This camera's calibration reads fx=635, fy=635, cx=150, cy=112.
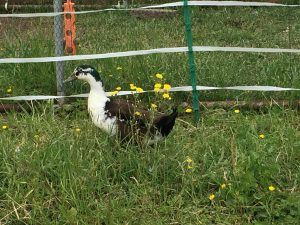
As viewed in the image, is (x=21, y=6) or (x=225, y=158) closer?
(x=225, y=158)

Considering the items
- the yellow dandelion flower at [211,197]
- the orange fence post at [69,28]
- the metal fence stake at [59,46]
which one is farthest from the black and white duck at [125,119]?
the orange fence post at [69,28]

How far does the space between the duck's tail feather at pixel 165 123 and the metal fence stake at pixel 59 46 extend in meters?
1.61

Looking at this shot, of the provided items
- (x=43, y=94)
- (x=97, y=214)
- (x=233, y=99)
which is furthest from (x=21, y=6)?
(x=97, y=214)

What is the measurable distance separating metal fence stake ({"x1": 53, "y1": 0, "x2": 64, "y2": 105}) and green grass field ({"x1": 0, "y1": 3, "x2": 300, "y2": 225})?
172mm

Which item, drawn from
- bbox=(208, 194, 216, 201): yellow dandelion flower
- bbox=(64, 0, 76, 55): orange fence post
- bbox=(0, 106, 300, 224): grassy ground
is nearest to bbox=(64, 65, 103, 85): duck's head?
bbox=(0, 106, 300, 224): grassy ground

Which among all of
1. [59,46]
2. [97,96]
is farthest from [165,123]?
[59,46]

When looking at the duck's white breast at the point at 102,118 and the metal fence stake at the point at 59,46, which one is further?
the metal fence stake at the point at 59,46

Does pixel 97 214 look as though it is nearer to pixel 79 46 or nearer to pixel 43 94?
pixel 43 94

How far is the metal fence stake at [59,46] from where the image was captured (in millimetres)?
5453

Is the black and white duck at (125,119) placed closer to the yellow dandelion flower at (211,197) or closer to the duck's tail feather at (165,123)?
the duck's tail feather at (165,123)

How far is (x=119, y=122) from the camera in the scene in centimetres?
434

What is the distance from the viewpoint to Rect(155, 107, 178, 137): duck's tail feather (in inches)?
164

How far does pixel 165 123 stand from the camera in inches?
166

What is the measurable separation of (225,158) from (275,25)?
4.98 metres
